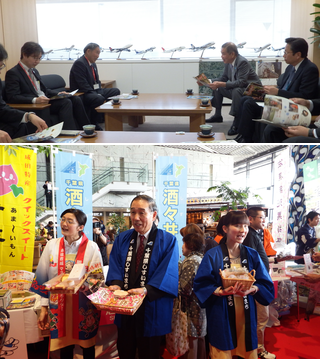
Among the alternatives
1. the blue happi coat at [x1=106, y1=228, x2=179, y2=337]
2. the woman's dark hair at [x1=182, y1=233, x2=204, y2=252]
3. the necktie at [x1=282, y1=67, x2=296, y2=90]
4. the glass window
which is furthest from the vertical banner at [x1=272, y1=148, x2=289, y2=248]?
the glass window

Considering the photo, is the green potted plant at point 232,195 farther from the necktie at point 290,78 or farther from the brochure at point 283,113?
the necktie at point 290,78

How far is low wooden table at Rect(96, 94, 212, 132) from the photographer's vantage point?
431 centimetres

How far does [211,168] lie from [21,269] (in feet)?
4.87

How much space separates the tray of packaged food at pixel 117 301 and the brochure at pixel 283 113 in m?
1.95

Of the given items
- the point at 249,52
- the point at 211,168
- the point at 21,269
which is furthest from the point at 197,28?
the point at 21,269

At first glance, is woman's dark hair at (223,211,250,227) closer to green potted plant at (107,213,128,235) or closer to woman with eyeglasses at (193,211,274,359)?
woman with eyeglasses at (193,211,274,359)

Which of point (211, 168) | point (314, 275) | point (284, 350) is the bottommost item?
point (284, 350)

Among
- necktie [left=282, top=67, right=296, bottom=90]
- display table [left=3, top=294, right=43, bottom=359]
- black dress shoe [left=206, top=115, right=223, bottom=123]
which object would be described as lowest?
display table [left=3, top=294, right=43, bottom=359]

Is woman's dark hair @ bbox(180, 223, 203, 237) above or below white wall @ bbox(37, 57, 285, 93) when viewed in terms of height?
below

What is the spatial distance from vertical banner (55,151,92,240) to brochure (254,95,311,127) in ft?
5.09

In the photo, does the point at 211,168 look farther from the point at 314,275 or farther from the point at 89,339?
the point at 89,339

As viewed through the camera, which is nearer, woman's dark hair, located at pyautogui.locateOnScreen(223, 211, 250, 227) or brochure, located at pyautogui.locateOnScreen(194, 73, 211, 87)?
woman's dark hair, located at pyautogui.locateOnScreen(223, 211, 250, 227)

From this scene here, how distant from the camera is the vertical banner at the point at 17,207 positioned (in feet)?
7.83

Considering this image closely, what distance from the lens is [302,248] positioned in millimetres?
2686
